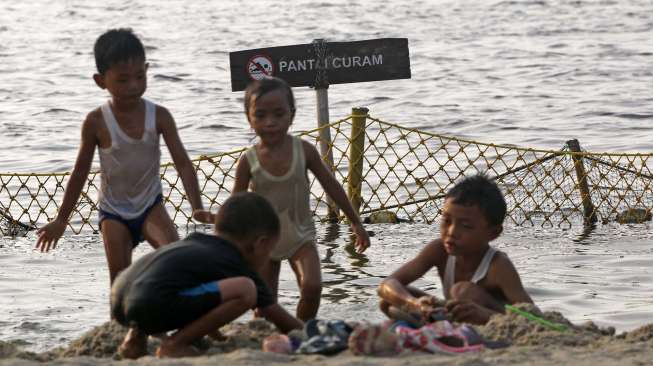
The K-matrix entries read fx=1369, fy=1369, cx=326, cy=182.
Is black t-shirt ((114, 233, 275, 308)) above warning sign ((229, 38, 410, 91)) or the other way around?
the other way around

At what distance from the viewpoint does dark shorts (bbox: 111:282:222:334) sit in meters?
5.64

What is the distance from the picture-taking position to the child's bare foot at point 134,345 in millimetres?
5898

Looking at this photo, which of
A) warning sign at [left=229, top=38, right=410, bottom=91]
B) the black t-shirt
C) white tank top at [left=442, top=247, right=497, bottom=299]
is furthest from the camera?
warning sign at [left=229, top=38, right=410, bottom=91]

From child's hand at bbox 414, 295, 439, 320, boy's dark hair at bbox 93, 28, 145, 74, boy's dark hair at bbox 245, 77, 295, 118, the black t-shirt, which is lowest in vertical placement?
child's hand at bbox 414, 295, 439, 320

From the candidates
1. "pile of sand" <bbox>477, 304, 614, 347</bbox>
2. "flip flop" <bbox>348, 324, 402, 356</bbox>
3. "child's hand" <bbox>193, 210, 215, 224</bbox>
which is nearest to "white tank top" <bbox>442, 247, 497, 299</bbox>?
"pile of sand" <bbox>477, 304, 614, 347</bbox>

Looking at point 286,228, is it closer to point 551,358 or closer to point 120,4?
point 551,358

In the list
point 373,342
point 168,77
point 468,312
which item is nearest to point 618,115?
point 168,77

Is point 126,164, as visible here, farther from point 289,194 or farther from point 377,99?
point 377,99

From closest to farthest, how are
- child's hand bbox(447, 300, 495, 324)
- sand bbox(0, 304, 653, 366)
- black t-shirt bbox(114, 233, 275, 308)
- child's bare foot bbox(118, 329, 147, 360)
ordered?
sand bbox(0, 304, 653, 366)
black t-shirt bbox(114, 233, 275, 308)
child's bare foot bbox(118, 329, 147, 360)
child's hand bbox(447, 300, 495, 324)

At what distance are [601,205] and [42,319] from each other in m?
5.79

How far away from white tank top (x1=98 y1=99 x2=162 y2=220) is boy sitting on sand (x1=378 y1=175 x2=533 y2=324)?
50.1 inches

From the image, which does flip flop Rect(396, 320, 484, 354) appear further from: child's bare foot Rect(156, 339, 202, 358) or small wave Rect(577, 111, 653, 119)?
small wave Rect(577, 111, 653, 119)

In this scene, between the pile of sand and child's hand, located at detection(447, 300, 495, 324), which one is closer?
the pile of sand

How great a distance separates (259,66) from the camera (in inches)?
415
